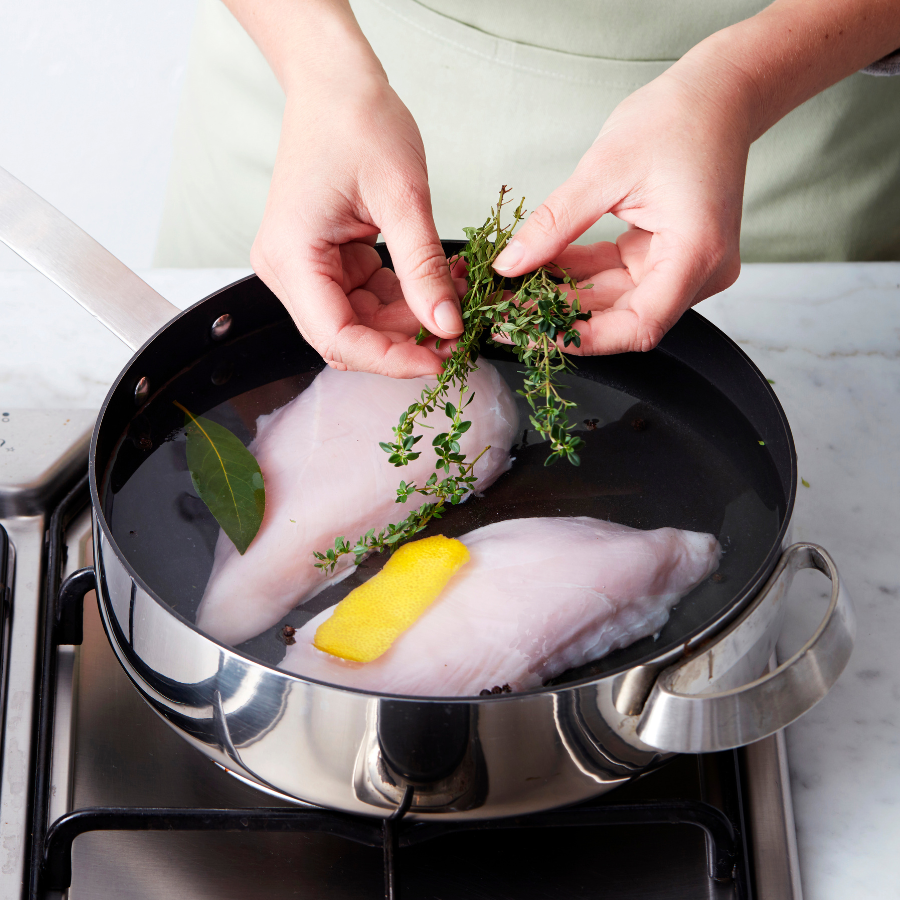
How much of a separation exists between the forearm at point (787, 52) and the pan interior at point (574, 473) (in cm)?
26

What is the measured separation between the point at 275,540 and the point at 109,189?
2.34m

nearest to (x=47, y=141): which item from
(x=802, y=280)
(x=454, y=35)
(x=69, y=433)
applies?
(x=454, y=35)

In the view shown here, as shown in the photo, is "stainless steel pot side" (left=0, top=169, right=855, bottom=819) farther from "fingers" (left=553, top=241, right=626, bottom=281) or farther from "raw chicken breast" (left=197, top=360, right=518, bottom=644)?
"fingers" (left=553, top=241, right=626, bottom=281)

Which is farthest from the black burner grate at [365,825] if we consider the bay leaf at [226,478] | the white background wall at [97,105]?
the white background wall at [97,105]

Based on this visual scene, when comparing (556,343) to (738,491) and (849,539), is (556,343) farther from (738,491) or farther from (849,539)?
(849,539)

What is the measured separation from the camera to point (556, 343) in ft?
2.46

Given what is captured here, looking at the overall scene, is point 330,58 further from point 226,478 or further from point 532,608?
point 532,608

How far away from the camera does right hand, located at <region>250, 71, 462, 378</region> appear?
2.41 ft

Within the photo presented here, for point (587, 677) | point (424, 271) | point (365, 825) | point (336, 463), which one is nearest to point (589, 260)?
point (424, 271)

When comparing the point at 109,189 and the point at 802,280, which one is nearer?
the point at 802,280

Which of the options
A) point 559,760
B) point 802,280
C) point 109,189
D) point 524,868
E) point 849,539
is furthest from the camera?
point 109,189

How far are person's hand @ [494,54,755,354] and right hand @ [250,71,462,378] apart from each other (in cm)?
7

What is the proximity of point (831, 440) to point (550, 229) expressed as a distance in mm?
463

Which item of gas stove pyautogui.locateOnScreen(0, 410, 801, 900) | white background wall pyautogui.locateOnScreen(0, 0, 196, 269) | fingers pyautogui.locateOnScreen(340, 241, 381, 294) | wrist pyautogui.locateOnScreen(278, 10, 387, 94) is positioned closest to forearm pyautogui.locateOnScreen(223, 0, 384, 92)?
wrist pyautogui.locateOnScreen(278, 10, 387, 94)
